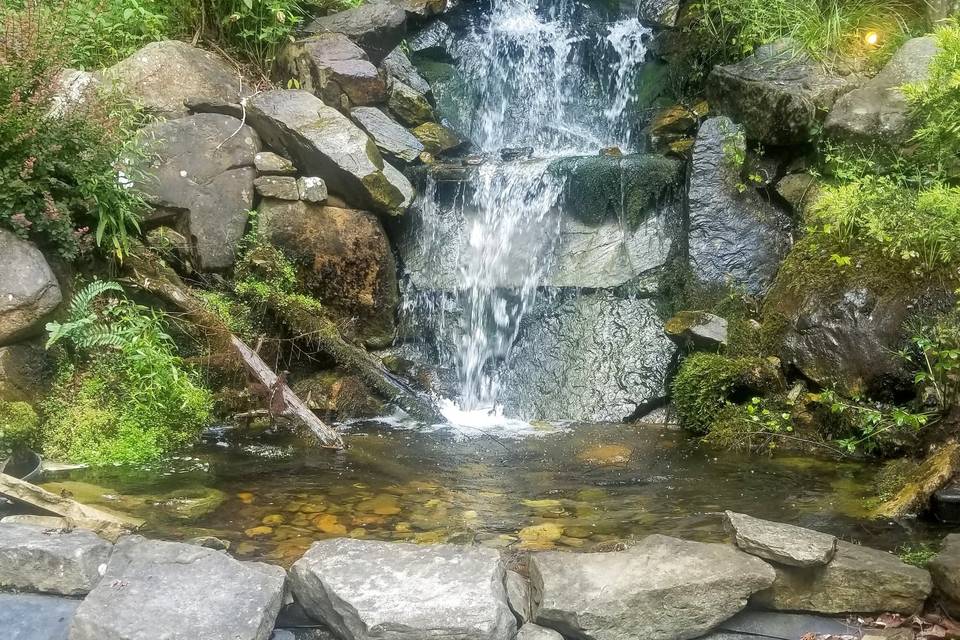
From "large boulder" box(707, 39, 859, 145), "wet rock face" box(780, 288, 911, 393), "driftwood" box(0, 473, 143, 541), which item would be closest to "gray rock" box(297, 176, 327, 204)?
"driftwood" box(0, 473, 143, 541)

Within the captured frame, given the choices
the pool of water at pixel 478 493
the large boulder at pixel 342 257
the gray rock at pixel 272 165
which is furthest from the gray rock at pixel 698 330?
the gray rock at pixel 272 165

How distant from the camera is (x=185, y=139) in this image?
7117 millimetres

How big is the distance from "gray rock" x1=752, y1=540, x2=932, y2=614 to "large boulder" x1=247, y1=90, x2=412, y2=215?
514 cm

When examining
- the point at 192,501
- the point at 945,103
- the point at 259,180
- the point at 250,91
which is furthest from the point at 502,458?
the point at 250,91

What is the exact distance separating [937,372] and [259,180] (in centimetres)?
554

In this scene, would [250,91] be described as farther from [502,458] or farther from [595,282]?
[502,458]

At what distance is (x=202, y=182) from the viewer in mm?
6984

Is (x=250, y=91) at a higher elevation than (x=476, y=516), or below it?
higher

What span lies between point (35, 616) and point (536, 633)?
2001 mm

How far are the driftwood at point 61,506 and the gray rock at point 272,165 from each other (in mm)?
3880

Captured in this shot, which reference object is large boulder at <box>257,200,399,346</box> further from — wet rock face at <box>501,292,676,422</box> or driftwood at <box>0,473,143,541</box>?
driftwood at <box>0,473,143,541</box>

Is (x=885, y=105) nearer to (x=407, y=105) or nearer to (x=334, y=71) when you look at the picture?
(x=407, y=105)

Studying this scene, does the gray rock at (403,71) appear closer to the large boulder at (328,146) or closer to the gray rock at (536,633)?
the large boulder at (328,146)

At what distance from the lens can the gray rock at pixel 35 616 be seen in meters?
3.09
